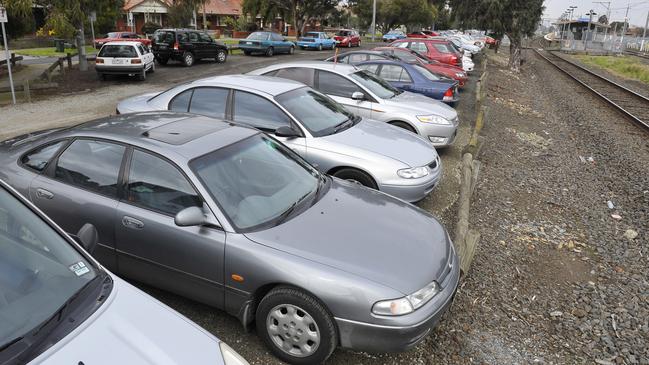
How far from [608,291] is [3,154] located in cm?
616

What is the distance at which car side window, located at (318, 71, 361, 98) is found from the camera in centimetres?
879

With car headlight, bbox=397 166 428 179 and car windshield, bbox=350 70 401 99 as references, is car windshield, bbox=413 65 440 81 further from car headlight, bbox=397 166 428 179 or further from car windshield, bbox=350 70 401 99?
car headlight, bbox=397 166 428 179

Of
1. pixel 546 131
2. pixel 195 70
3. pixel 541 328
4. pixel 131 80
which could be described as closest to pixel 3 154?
pixel 541 328

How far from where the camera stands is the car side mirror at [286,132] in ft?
19.7

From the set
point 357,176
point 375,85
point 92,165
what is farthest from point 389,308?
point 375,85

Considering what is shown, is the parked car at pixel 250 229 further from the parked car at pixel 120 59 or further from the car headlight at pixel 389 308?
the parked car at pixel 120 59

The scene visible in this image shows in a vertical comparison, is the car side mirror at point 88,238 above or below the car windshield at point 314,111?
below

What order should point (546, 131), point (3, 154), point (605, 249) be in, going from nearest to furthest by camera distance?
point (3, 154), point (605, 249), point (546, 131)

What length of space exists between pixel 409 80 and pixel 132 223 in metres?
9.27

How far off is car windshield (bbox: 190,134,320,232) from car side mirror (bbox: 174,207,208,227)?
21 centimetres

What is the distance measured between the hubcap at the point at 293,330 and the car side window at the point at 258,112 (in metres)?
3.17

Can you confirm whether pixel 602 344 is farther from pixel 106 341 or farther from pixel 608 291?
pixel 106 341

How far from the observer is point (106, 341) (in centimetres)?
227

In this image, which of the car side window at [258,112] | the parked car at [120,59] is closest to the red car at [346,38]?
the parked car at [120,59]
